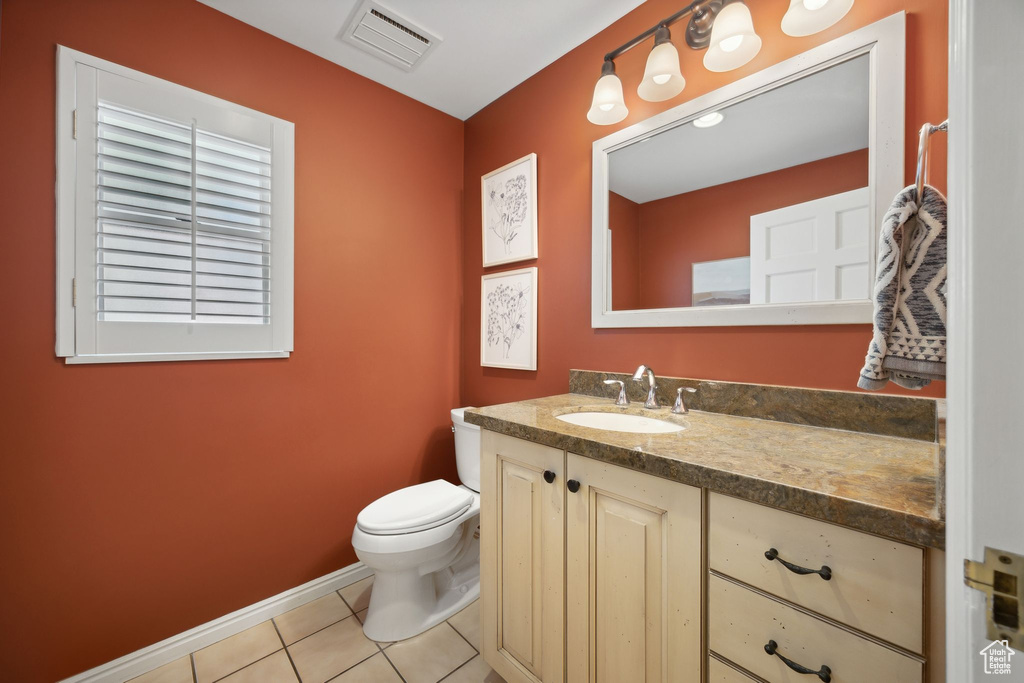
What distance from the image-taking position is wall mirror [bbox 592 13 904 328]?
106cm

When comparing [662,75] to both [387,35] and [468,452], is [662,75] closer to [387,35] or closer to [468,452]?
[387,35]

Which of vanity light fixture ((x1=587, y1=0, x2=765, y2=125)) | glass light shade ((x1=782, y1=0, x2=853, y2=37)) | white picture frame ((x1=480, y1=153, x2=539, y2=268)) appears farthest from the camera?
white picture frame ((x1=480, y1=153, x2=539, y2=268))

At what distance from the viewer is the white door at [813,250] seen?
3.52ft

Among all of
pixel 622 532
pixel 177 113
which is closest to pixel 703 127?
pixel 622 532

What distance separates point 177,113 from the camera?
1.50 m

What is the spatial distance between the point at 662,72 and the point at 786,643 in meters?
1.48

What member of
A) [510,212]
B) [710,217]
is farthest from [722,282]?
[510,212]

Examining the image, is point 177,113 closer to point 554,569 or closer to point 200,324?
point 200,324

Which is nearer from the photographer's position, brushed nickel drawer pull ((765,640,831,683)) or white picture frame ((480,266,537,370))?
brushed nickel drawer pull ((765,640,831,683))

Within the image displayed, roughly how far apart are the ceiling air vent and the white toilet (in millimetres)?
1943

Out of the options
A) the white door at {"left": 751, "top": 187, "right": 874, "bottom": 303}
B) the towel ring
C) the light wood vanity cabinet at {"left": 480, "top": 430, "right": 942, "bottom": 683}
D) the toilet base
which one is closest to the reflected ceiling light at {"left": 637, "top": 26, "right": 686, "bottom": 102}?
the white door at {"left": 751, "top": 187, "right": 874, "bottom": 303}

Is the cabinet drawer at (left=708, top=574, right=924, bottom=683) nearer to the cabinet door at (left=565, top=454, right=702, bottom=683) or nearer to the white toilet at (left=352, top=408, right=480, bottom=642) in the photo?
the cabinet door at (left=565, top=454, right=702, bottom=683)

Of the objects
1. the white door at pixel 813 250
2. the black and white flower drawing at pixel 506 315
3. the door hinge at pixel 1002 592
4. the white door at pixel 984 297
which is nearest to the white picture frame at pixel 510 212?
the black and white flower drawing at pixel 506 315

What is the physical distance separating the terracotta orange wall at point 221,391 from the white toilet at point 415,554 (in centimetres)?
43
